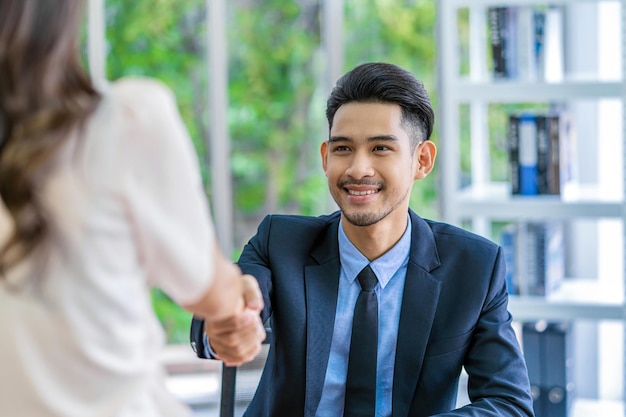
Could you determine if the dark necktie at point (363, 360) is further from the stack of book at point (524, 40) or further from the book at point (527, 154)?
the stack of book at point (524, 40)

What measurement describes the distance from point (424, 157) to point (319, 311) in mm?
406

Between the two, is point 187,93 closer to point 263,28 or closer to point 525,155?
point 263,28

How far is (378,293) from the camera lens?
1.69 meters

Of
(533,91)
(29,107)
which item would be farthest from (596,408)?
(29,107)

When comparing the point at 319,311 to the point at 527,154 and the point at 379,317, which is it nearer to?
the point at 379,317

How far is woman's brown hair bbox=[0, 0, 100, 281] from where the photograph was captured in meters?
0.85

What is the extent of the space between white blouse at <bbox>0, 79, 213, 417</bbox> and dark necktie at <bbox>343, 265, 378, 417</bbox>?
76 centimetres

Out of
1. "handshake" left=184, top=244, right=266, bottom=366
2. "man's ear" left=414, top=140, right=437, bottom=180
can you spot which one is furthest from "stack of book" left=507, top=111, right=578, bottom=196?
"handshake" left=184, top=244, right=266, bottom=366

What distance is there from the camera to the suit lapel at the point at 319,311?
1.63 m

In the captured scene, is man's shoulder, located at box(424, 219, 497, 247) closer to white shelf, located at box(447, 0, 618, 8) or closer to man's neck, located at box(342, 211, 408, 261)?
man's neck, located at box(342, 211, 408, 261)

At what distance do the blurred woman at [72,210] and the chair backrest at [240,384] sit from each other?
714 mm

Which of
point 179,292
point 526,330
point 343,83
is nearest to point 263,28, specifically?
point 526,330

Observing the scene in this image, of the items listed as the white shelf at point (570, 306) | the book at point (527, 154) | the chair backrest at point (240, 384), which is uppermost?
the book at point (527, 154)

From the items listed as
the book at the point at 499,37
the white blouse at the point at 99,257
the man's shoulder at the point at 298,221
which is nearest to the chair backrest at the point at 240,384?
the man's shoulder at the point at 298,221
